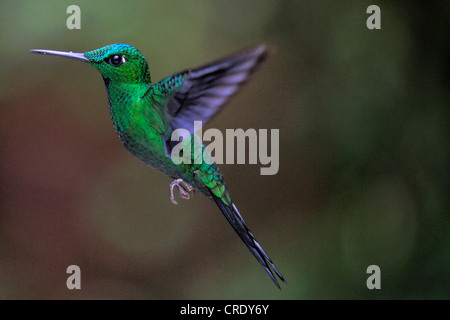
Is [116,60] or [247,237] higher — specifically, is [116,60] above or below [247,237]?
above

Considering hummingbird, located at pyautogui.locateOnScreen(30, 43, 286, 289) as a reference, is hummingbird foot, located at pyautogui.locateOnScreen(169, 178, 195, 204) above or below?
below

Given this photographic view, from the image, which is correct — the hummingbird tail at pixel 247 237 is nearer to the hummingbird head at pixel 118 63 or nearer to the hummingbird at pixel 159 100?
the hummingbird at pixel 159 100

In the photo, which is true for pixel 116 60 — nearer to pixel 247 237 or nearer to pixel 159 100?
pixel 159 100

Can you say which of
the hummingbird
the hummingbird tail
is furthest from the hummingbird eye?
the hummingbird tail

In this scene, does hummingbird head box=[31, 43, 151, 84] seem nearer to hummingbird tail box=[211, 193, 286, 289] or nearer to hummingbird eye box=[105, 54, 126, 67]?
hummingbird eye box=[105, 54, 126, 67]

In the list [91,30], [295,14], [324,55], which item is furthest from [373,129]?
[91,30]

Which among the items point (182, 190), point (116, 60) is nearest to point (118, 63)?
point (116, 60)

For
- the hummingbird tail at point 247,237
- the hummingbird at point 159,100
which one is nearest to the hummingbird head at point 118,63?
the hummingbird at point 159,100

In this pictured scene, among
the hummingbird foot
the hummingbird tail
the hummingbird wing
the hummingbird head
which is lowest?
the hummingbird tail
